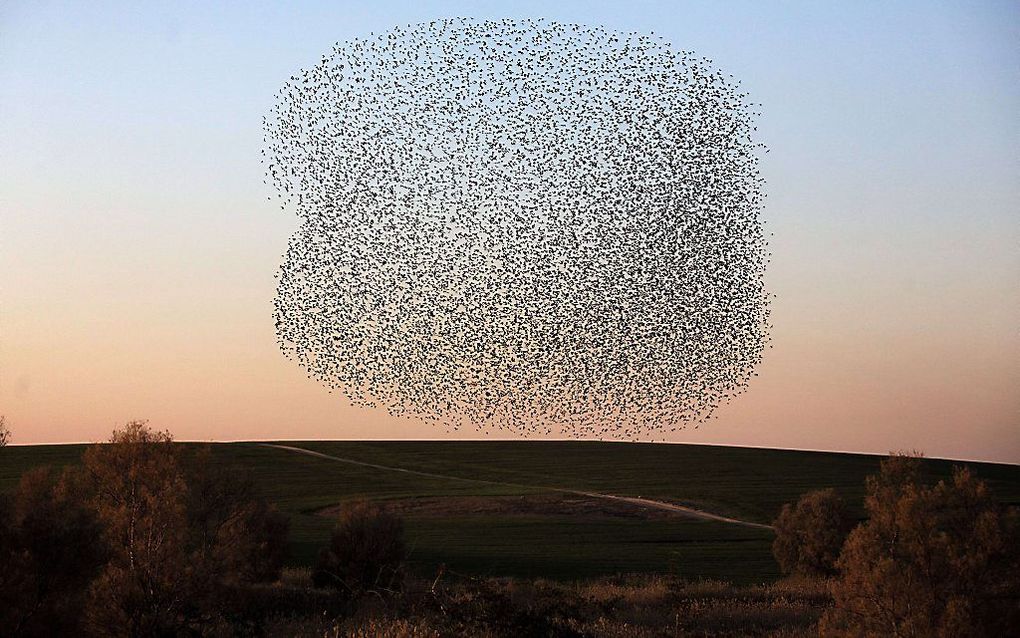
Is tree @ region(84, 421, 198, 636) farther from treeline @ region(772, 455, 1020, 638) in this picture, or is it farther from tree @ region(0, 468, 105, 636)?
treeline @ region(772, 455, 1020, 638)

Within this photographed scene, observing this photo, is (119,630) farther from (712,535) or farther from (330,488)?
(330,488)

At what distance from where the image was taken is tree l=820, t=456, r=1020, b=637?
69.6ft

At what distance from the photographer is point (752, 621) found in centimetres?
2873

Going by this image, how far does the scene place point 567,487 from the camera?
262ft

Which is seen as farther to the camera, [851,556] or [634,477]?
[634,477]

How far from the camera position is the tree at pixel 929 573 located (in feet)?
69.6

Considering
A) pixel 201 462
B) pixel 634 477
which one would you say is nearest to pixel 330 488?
pixel 634 477

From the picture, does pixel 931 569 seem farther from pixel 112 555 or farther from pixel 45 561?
pixel 45 561

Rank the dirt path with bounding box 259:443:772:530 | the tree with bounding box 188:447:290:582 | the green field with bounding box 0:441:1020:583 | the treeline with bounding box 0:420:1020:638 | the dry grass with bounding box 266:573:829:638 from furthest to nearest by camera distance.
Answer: the dirt path with bounding box 259:443:772:530 → the green field with bounding box 0:441:1020:583 → the tree with bounding box 188:447:290:582 → the treeline with bounding box 0:420:1020:638 → the dry grass with bounding box 266:573:829:638

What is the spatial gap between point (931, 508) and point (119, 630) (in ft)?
57.1

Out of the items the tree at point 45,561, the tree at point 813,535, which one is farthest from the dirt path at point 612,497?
the tree at point 45,561

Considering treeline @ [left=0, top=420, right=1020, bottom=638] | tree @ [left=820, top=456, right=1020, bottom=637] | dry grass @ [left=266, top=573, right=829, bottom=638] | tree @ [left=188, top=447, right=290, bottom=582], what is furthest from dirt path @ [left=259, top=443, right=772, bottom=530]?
tree @ [left=820, top=456, right=1020, bottom=637]

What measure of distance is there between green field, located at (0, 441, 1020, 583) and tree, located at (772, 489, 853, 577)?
1.51m

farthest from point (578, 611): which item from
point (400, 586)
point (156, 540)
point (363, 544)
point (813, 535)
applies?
point (813, 535)
